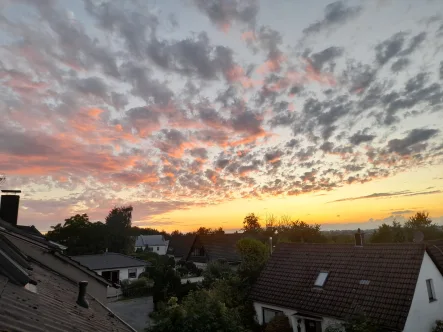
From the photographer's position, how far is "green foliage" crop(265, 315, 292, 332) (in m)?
19.1

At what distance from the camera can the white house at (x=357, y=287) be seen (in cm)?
1623

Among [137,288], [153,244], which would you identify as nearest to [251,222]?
[153,244]

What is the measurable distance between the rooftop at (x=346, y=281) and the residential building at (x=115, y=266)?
26359mm

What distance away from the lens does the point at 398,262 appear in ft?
60.0

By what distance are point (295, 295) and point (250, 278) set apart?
6123 mm

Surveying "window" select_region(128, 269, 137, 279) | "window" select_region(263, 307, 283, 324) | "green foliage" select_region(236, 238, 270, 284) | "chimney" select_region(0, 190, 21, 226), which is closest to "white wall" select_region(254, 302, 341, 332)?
"window" select_region(263, 307, 283, 324)

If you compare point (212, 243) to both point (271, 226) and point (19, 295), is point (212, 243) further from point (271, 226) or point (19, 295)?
point (19, 295)

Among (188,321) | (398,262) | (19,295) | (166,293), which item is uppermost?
(19,295)

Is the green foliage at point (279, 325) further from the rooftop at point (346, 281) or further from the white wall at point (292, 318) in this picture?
the rooftop at point (346, 281)

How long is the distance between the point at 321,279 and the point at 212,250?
31.3 meters

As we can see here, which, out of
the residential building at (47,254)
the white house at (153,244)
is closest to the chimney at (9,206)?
the residential building at (47,254)

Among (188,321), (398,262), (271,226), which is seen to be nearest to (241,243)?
(398,262)

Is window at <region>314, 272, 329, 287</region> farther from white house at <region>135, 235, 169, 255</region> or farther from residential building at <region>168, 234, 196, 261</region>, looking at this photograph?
white house at <region>135, 235, 169, 255</region>

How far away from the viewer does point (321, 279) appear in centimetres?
2039
